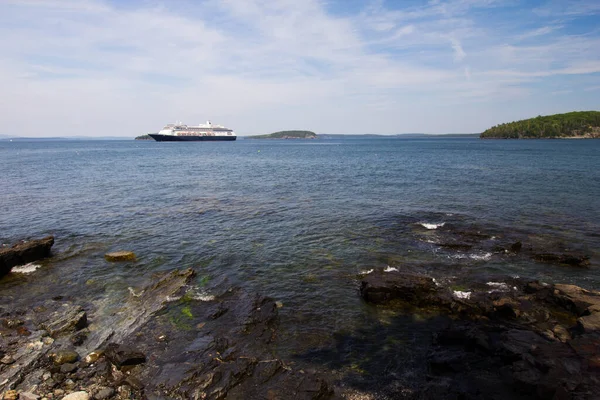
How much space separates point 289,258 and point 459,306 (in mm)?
11535

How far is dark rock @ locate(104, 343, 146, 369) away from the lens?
1288cm

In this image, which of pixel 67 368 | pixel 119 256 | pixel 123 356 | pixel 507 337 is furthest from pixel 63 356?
pixel 507 337

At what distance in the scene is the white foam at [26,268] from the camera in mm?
22062

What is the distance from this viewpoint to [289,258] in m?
24.1

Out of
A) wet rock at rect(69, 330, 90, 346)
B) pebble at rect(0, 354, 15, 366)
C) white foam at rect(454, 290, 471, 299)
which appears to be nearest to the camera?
pebble at rect(0, 354, 15, 366)

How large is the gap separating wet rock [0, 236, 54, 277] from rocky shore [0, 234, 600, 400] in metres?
5.60

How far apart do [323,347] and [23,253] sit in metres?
21.8

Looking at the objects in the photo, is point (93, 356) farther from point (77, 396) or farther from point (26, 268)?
point (26, 268)

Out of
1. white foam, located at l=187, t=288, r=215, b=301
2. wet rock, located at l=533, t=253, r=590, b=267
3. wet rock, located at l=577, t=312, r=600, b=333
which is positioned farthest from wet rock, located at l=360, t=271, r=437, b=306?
wet rock, located at l=533, t=253, r=590, b=267

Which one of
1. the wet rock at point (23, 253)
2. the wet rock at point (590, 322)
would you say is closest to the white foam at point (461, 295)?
the wet rock at point (590, 322)

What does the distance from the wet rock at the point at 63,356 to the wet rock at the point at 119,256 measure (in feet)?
35.4

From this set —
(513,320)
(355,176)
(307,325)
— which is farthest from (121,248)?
(355,176)

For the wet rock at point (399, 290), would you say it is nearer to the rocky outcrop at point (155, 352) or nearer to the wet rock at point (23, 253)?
the rocky outcrop at point (155, 352)

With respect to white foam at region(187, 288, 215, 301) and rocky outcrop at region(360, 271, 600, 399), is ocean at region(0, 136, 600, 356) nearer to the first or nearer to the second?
white foam at region(187, 288, 215, 301)
